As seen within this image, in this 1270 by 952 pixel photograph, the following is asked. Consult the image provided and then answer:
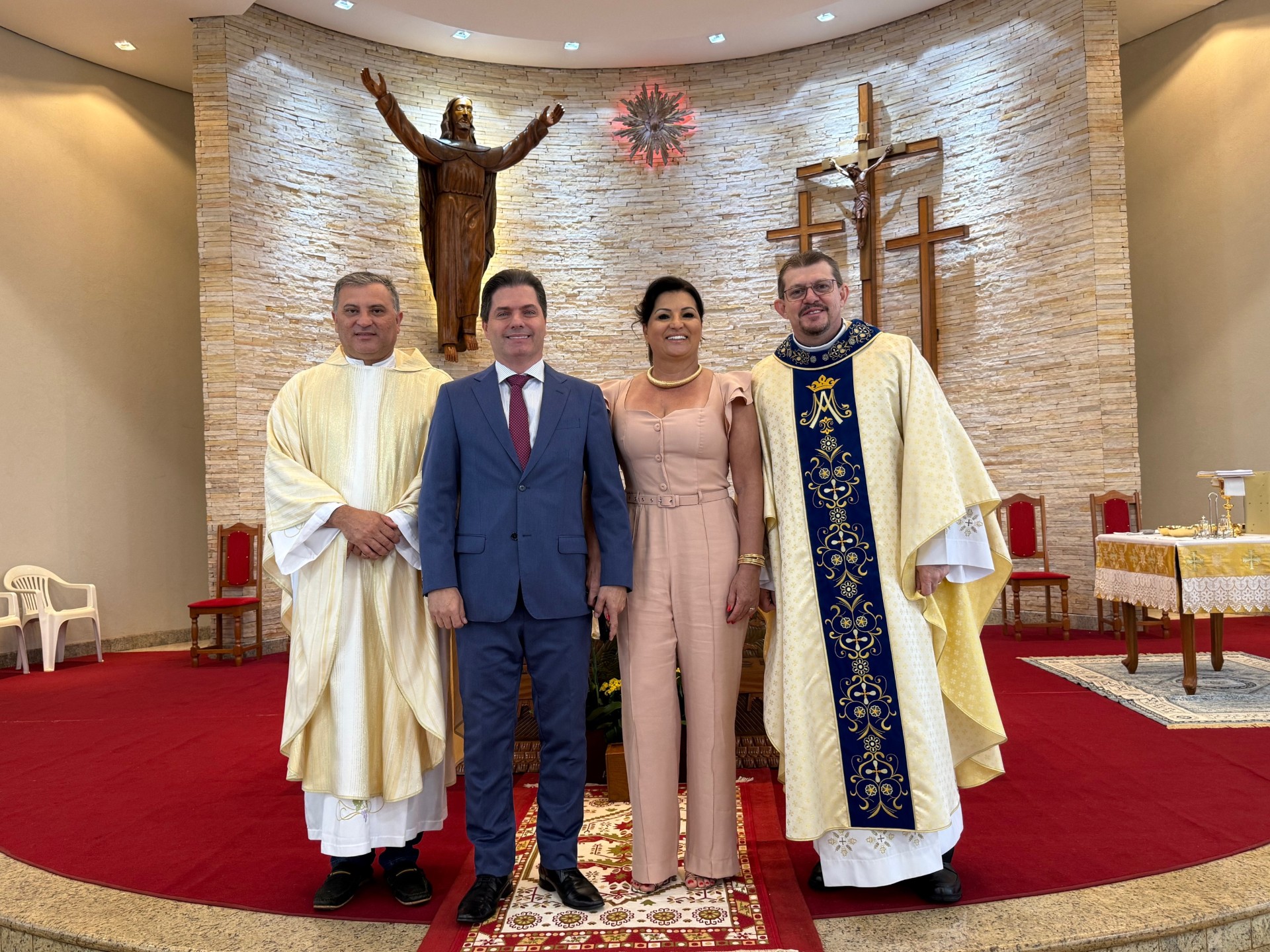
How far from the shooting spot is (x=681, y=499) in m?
2.69

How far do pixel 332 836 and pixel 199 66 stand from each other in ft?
25.1

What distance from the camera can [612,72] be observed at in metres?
9.72

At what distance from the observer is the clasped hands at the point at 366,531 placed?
257 cm

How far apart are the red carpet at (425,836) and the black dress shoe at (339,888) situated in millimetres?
51

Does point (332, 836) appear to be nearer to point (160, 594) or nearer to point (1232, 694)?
point (1232, 694)

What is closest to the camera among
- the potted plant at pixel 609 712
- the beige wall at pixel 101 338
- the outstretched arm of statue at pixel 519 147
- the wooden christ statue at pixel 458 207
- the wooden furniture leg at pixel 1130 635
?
the potted plant at pixel 609 712

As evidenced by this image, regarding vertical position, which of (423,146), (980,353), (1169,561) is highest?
(423,146)

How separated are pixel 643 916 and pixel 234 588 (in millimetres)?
6291

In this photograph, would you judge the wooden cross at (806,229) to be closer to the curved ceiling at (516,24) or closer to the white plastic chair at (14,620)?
the curved ceiling at (516,24)

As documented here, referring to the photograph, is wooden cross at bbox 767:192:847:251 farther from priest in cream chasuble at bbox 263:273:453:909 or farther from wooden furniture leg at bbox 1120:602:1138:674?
priest in cream chasuble at bbox 263:273:453:909

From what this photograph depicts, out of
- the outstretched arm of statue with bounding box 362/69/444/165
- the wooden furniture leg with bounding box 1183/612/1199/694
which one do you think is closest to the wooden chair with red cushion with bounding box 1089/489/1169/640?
the wooden furniture leg with bounding box 1183/612/1199/694

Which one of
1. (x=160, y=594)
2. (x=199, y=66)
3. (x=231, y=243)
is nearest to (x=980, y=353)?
(x=231, y=243)

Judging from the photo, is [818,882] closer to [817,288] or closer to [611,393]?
[611,393]

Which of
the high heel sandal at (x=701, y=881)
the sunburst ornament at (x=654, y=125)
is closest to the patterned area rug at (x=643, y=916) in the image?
the high heel sandal at (x=701, y=881)
